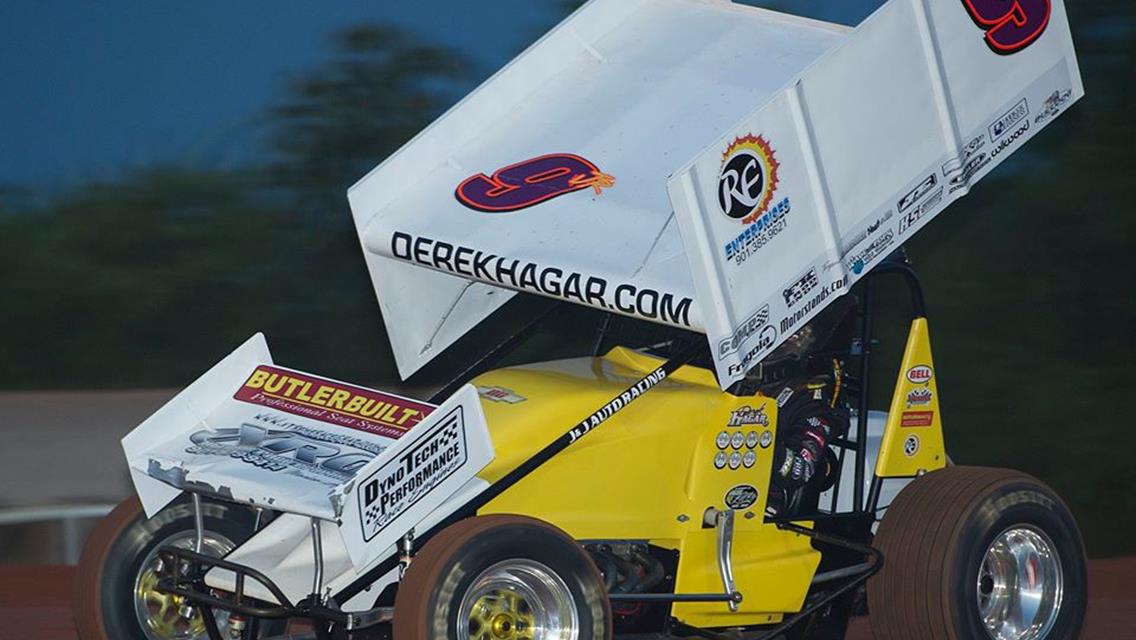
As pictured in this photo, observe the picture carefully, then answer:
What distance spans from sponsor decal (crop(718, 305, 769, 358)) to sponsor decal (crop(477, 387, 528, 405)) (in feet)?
3.07

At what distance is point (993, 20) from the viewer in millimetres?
7625

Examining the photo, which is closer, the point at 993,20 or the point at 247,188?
the point at 993,20

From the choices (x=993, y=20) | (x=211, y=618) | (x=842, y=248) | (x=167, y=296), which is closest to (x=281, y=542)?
(x=211, y=618)

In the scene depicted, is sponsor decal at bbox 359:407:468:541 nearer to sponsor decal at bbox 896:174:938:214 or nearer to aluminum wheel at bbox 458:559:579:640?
aluminum wheel at bbox 458:559:579:640

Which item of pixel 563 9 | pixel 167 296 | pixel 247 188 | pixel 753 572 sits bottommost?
pixel 753 572

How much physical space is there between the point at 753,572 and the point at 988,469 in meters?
1.18

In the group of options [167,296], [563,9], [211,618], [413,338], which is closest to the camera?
[211,618]

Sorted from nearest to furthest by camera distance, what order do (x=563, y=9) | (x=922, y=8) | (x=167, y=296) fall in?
(x=922, y=8) → (x=167, y=296) → (x=563, y=9)

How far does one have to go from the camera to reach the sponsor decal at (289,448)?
21.2 feet

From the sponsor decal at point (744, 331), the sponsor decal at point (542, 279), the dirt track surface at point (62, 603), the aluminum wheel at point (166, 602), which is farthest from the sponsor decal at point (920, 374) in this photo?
the aluminum wheel at point (166, 602)

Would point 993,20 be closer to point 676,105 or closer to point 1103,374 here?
point 676,105

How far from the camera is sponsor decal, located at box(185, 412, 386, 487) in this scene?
21.2 feet

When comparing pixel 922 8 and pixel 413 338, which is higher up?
pixel 922 8

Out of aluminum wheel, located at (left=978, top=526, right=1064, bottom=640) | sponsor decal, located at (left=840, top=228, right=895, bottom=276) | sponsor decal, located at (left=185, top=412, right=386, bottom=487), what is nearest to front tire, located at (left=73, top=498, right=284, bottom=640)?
sponsor decal, located at (left=185, top=412, right=386, bottom=487)
